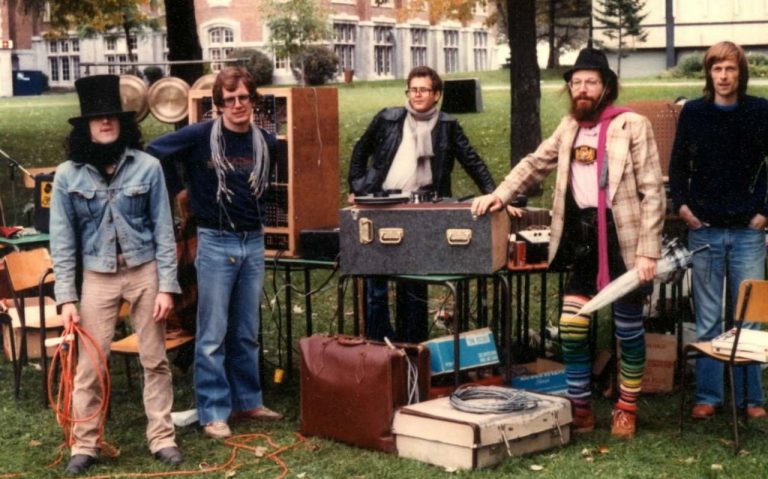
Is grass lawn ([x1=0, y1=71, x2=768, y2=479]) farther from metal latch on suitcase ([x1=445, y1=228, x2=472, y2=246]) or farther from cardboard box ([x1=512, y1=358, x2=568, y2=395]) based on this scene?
metal latch on suitcase ([x1=445, y1=228, x2=472, y2=246])

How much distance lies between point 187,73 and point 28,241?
20.2 feet

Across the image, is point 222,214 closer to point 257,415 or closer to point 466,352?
point 257,415

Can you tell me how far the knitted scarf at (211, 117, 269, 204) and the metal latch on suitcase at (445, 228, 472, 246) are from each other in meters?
1.06

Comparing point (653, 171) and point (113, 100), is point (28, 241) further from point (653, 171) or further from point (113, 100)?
point (653, 171)

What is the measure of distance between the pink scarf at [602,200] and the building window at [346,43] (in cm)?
4498

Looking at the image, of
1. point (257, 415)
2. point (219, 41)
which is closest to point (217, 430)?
point (257, 415)

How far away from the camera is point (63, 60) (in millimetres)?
54875

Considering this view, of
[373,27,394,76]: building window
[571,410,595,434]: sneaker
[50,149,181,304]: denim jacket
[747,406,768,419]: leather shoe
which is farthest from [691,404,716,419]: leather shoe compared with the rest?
[373,27,394,76]: building window

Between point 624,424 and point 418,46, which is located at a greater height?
point 418,46

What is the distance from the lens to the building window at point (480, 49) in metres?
60.5

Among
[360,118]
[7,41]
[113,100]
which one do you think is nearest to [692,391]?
[113,100]

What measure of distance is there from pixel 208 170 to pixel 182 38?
7.87 meters

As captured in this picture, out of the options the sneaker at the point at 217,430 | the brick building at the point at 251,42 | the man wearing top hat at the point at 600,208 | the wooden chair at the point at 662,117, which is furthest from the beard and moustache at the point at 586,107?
the brick building at the point at 251,42

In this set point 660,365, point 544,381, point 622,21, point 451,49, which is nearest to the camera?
point 544,381
